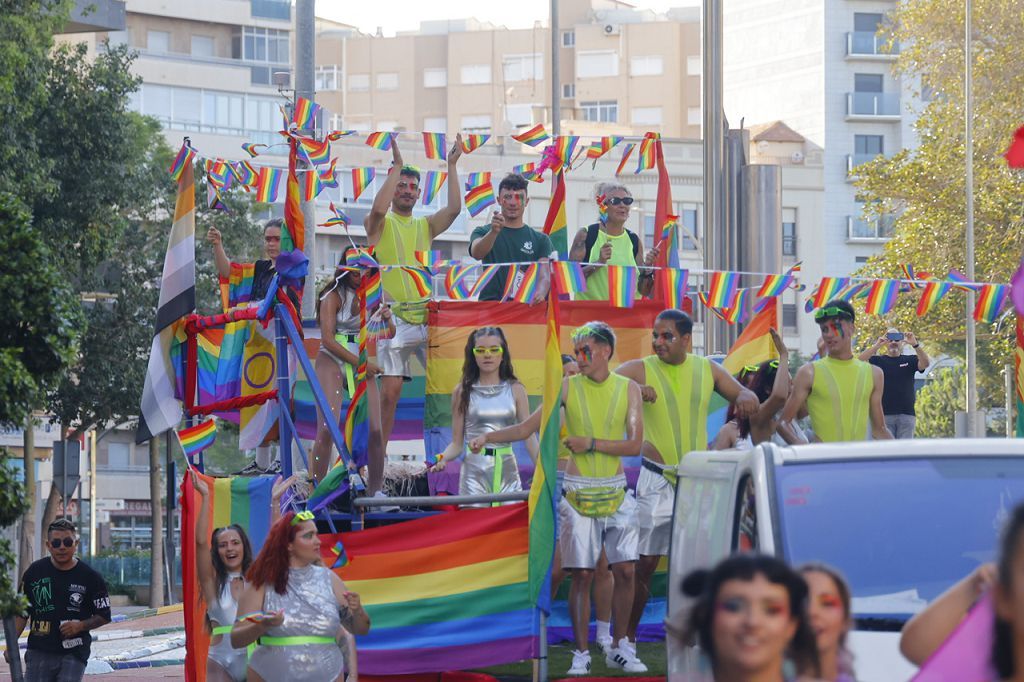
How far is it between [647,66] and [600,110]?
11.5 ft

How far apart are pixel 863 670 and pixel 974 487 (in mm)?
971

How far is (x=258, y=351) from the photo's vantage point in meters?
12.8

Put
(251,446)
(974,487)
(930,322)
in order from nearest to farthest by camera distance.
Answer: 1. (974,487)
2. (251,446)
3. (930,322)

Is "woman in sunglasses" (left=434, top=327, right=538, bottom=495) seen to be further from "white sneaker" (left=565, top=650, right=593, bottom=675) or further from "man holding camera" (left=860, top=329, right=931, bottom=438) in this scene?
"man holding camera" (left=860, top=329, right=931, bottom=438)

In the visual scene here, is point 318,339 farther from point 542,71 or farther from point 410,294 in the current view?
point 542,71

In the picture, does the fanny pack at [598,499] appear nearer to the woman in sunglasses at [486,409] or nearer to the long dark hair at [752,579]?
the woman in sunglasses at [486,409]

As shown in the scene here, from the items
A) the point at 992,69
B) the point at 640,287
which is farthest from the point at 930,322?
the point at 640,287

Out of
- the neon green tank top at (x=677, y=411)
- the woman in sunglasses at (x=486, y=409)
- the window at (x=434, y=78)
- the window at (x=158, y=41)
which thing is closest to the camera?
the neon green tank top at (x=677, y=411)

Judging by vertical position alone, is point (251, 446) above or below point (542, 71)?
below

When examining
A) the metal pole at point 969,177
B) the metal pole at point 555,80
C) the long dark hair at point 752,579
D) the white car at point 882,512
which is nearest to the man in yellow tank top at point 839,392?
the white car at point 882,512

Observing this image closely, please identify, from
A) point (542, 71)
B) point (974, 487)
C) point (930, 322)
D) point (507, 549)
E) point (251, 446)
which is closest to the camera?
point (974, 487)

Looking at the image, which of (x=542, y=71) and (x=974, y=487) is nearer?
(x=974, y=487)

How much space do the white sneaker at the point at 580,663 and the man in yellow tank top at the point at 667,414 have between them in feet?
1.71

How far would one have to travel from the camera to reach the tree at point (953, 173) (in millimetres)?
40281
